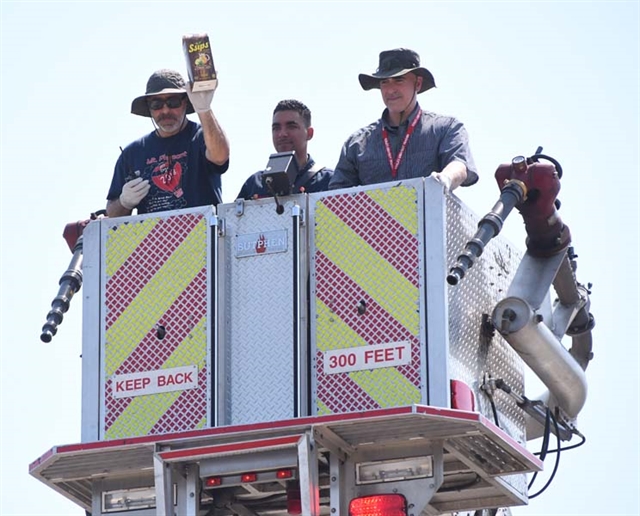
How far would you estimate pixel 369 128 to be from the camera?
12266 millimetres

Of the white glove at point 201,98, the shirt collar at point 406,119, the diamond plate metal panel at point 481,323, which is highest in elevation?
the shirt collar at point 406,119

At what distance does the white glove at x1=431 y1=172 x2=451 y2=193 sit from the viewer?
11.1 m

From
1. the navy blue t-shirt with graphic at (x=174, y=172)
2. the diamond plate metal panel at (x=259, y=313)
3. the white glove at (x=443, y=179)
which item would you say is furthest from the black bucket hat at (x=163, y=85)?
the white glove at (x=443, y=179)

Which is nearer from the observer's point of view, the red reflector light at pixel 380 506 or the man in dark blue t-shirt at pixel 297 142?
the red reflector light at pixel 380 506

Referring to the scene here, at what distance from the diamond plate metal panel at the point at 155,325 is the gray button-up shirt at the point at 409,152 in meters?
1.20

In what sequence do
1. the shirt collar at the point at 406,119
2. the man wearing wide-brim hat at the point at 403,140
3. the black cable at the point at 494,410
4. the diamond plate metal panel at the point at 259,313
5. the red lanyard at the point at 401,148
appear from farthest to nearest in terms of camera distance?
the shirt collar at the point at 406,119, the red lanyard at the point at 401,148, the man wearing wide-brim hat at the point at 403,140, the black cable at the point at 494,410, the diamond plate metal panel at the point at 259,313

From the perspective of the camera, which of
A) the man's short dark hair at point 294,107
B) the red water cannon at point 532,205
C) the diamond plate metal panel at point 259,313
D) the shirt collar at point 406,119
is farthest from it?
the man's short dark hair at point 294,107

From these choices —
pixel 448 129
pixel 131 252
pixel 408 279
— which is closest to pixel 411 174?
pixel 448 129

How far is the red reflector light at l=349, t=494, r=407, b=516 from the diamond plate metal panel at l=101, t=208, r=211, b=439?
109 cm

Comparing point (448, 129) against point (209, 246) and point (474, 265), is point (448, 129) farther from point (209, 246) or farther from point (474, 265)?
point (209, 246)

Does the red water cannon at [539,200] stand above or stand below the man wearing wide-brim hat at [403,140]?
below

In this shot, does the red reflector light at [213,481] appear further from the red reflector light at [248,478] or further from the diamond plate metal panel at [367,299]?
the diamond plate metal panel at [367,299]

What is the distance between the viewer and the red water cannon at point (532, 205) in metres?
11.1

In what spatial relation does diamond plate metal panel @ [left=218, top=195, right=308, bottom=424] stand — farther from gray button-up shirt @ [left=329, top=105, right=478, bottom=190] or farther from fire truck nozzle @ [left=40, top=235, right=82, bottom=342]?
fire truck nozzle @ [left=40, top=235, right=82, bottom=342]
